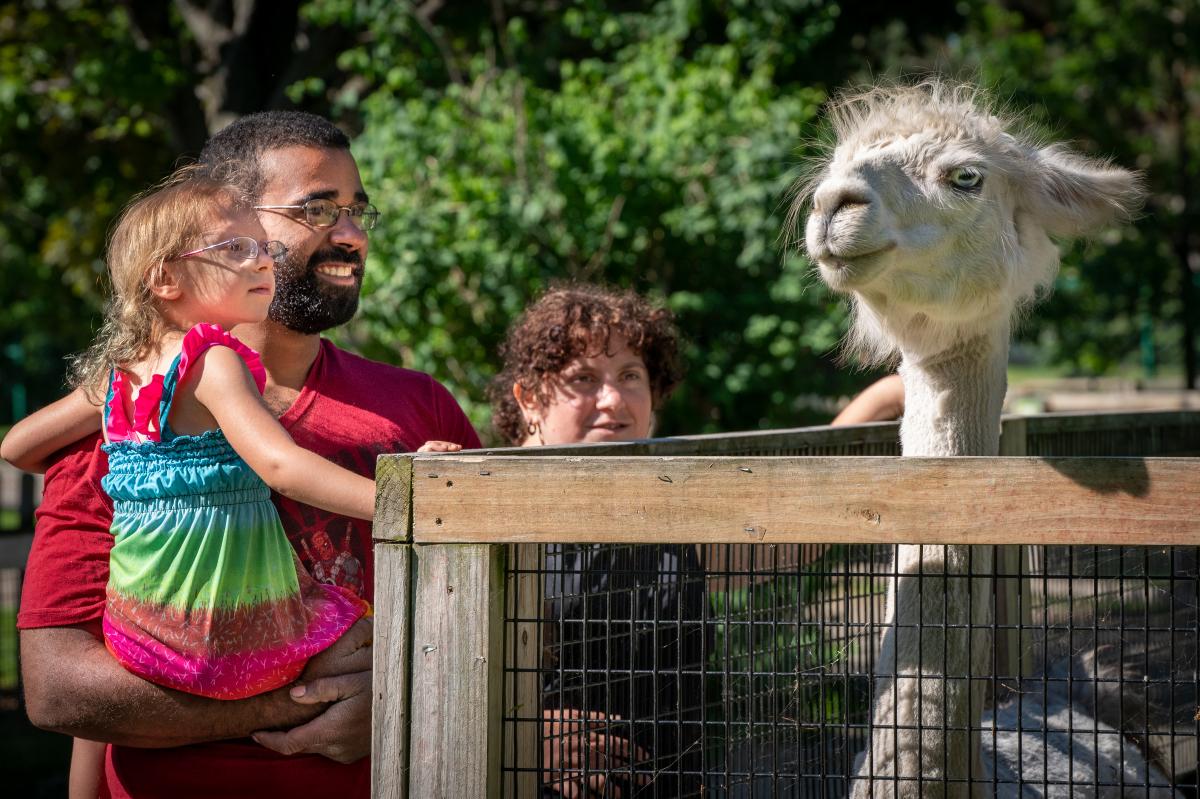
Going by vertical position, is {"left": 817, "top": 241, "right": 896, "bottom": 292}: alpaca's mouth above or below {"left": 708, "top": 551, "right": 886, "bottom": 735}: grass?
above

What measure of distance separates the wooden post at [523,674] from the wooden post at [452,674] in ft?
0.37

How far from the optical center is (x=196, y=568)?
2352 millimetres

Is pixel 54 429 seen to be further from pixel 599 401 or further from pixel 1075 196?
pixel 1075 196

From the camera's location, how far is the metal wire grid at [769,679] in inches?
84.4

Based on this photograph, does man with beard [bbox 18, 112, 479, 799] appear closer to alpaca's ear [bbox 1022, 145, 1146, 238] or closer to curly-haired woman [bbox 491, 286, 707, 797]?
curly-haired woman [bbox 491, 286, 707, 797]

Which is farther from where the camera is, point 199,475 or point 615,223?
point 615,223

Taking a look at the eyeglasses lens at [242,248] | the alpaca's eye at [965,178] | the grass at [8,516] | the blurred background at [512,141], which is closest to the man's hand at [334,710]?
the eyeglasses lens at [242,248]

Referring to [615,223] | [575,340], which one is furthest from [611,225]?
[575,340]

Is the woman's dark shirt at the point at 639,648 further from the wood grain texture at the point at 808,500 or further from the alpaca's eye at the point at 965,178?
the alpaca's eye at the point at 965,178

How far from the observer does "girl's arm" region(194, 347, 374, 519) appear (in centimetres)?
226

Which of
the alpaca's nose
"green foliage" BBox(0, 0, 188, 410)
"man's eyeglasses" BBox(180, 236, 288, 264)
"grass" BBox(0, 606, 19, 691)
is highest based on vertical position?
"green foliage" BBox(0, 0, 188, 410)

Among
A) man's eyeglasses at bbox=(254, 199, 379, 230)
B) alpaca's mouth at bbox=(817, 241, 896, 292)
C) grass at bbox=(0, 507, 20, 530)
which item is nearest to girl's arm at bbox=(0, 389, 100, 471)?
man's eyeglasses at bbox=(254, 199, 379, 230)

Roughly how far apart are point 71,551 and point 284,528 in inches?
15.8

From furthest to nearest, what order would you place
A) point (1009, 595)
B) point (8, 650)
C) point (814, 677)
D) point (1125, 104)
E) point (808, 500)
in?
1. point (1125, 104)
2. point (8, 650)
3. point (1009, 595)
4. point (814, 677)
5. point (808, 500)
